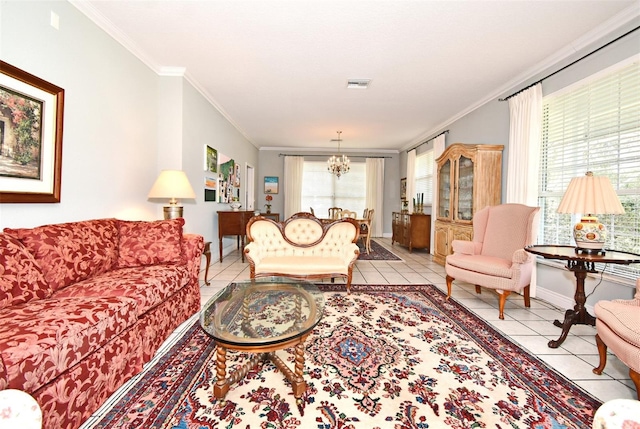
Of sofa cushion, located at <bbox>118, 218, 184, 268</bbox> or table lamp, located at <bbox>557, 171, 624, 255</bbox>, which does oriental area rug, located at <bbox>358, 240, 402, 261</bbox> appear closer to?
table lamp, located at <bbox>557, 171, 624, 255</bbox>

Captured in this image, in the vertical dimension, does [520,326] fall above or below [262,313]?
below

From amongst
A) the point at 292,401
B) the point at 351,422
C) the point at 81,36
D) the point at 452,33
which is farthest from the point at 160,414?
the point at 452,33

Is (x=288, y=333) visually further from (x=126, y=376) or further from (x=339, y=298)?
(x=339, y=298)

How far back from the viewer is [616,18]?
2.55 meters

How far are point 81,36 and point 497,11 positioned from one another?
11.9 feet

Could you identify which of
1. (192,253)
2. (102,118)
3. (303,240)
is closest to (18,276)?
(192,253)

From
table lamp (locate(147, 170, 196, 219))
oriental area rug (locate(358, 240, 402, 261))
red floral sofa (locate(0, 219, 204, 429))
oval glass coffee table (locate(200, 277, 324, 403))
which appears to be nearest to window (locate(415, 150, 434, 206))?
oriental area rug (locate(358, 240, 402, 261))

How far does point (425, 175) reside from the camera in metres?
7.19

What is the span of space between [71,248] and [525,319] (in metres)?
→ 3.85

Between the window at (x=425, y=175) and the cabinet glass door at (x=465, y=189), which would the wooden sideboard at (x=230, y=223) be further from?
the window at (x=425, y=175)

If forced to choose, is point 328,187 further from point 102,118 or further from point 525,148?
point 102,118

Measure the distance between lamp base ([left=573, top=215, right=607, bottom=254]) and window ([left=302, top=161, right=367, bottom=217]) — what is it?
6663 mm

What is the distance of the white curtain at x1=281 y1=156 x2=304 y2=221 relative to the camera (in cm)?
872

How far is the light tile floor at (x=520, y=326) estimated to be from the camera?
69.2 inches
